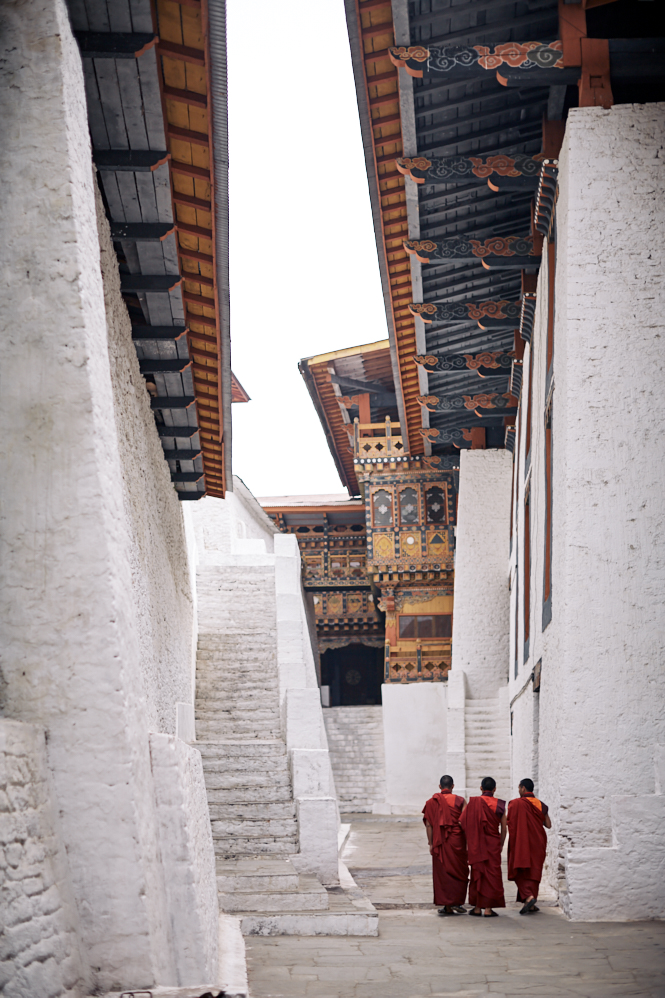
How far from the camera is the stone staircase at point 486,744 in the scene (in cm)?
1434

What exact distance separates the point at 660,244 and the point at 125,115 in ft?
12.6

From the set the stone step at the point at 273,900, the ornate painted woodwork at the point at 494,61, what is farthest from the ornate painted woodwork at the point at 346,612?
the ornate painted woodwork at the point at 494,61

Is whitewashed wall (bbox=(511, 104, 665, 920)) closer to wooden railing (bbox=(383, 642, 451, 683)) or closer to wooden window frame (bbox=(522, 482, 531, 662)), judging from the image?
wooden window frame (bbox=(522, 482, 531, 662))

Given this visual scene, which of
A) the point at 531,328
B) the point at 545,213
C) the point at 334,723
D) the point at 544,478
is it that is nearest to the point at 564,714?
the point at 544,478

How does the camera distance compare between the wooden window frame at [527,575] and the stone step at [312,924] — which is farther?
the wooden window frame at [527,575]

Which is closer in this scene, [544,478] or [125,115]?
[125,115]

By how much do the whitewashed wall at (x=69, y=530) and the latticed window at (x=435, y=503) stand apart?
15.3 metres

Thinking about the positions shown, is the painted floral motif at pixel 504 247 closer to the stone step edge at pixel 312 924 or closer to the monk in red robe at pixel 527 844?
the monk in red robe at pixel 527 844

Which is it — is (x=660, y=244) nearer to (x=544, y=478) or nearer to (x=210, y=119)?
(x=544, y=478)

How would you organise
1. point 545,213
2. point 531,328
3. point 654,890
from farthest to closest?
point 531,328, point 545,213, point 654,890

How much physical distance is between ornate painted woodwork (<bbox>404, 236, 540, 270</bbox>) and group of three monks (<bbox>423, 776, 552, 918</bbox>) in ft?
17.2

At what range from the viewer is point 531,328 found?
10984 millimetres

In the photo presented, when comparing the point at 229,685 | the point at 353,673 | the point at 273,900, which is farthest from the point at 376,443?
the point at 273,900

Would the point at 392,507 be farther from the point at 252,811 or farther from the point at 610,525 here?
the point at 610,525
